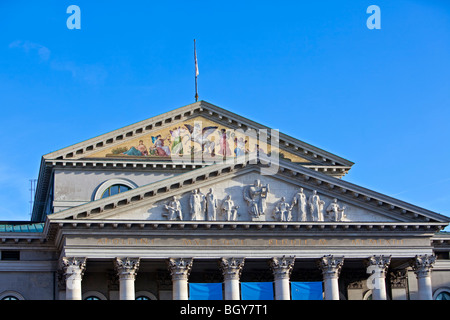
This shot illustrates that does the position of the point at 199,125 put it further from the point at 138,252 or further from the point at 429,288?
the point at 429,288

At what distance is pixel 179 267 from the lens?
47.3 m

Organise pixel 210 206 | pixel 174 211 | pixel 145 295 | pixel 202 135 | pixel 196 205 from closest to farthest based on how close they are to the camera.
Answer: pixel 174 211
pixel 196 205
pixel 210 206
pixel 145 295
pixel 202 135

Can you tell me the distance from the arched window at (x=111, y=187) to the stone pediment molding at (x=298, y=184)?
25.6 feet

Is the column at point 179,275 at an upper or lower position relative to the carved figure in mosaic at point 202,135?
lower

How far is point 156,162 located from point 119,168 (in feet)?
7.86

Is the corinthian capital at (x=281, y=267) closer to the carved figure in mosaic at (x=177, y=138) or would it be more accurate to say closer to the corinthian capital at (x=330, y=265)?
the corinthian capital at (x=330, y=265)

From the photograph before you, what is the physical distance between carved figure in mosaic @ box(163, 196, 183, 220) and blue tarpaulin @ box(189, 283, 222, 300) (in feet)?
12.5

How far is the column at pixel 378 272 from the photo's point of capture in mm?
49438

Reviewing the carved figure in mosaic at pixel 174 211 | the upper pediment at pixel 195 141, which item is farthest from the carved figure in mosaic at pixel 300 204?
the upper pediment at pixel 195 141

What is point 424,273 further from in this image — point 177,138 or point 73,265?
point 73,265

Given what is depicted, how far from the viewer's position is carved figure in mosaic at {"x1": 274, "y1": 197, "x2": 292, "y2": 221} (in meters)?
48.7

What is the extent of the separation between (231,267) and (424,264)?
448 inches

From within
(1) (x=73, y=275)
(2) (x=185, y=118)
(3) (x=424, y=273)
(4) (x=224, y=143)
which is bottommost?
(3) (x=424, y=273)

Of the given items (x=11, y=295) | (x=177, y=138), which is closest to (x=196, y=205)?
(x=177, y=138)
